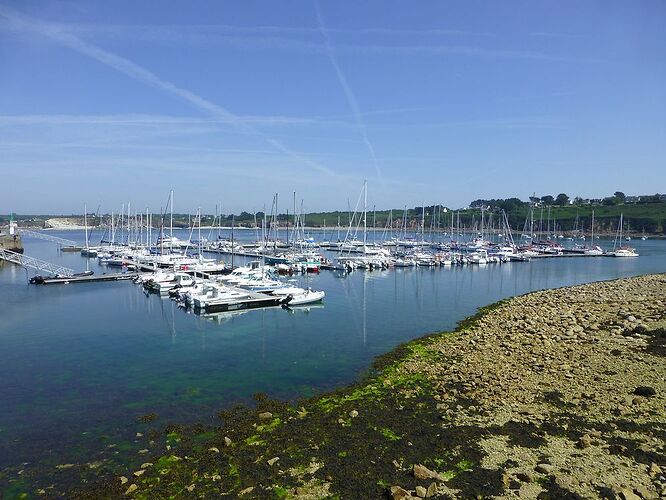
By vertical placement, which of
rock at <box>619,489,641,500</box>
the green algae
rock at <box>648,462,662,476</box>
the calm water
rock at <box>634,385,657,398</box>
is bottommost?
the calm water

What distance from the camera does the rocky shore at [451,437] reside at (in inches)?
422

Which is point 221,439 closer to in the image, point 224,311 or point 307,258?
point 224,311

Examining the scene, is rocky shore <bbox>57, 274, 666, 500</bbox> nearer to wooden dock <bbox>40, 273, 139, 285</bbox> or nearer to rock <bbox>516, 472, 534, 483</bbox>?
→ rock <bbox>516, 472, 534, 483</bbox>

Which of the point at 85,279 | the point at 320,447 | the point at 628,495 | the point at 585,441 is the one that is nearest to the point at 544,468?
the point at 628,495

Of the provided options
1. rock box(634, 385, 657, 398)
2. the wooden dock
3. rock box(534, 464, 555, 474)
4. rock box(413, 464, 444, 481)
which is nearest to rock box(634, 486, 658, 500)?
rock box(534, 464, 555, 474)

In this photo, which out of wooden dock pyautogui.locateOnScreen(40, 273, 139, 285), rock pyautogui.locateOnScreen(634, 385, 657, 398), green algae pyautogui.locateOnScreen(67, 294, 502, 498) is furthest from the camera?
wooden dock pyautogui.locateOnScreen(40, 273, 139, 285)

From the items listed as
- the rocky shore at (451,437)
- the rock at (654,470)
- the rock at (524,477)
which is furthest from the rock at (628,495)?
the rock at (524,477)

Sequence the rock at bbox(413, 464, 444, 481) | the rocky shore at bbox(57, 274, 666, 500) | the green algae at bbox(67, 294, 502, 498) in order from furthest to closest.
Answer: the green algae at bbox(67, 294, 502, 498) < the rock at bbox(413, 464, 444, 481) < the rocky shore at bbox(57, 274, 666, 500)

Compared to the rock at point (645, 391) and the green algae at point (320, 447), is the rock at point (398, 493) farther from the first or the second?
the rock at point (645, 391)

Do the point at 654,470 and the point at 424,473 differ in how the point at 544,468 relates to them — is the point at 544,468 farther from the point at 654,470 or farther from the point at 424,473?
the point at 424,473

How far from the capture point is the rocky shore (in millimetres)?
10711

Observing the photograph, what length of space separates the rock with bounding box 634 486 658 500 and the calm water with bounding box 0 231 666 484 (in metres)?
11.4

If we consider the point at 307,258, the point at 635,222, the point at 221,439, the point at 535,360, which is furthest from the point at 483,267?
the point at 635,222

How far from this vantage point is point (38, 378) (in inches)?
805
